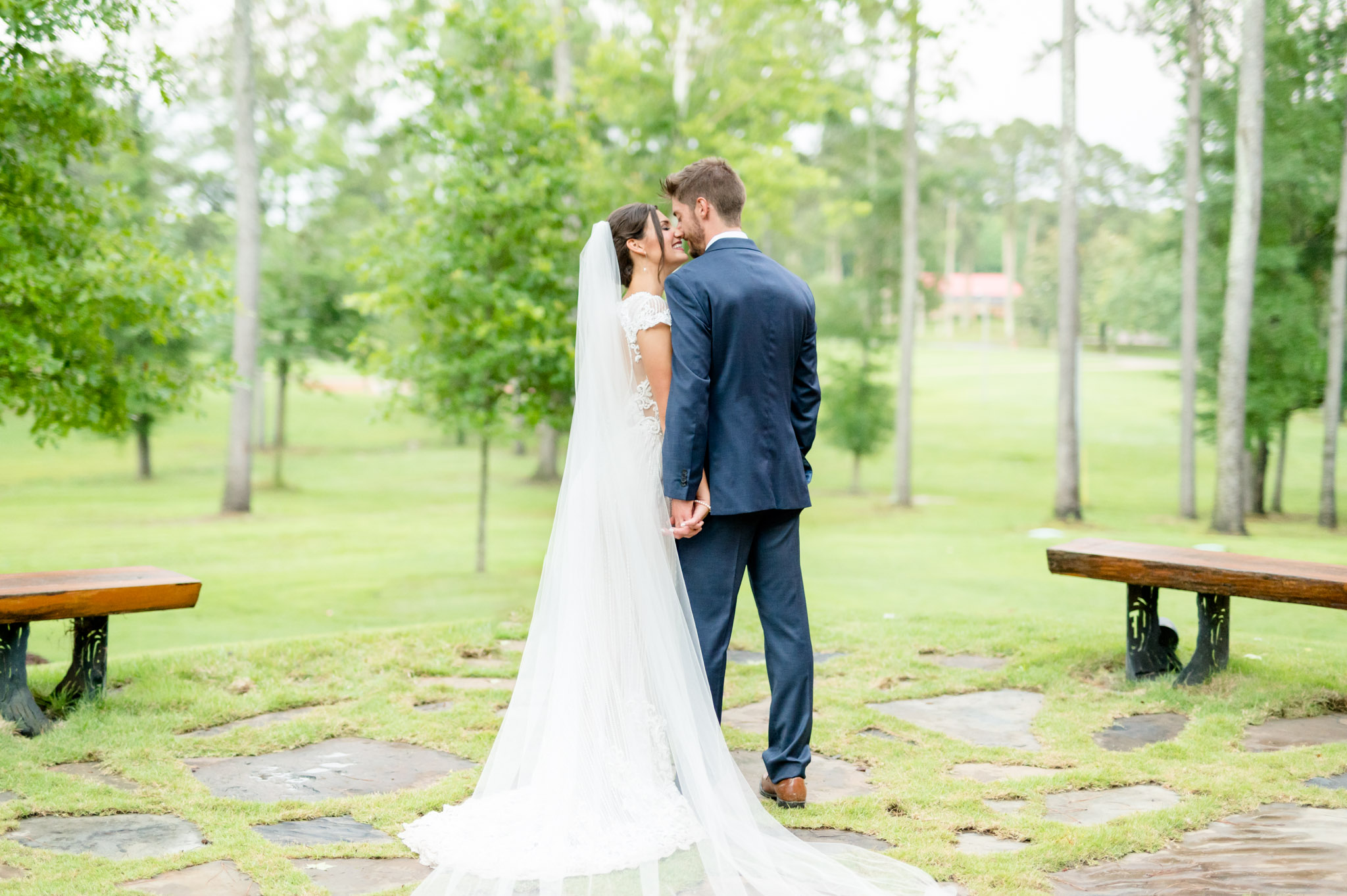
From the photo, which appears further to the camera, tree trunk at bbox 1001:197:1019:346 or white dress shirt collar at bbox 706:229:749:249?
tree trunk at bbox 1001:197:1019:346

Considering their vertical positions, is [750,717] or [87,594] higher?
[87,594]

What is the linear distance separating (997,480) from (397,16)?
18418mm

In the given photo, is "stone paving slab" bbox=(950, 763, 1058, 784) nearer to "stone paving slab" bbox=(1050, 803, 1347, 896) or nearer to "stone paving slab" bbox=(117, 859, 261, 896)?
"stone paving slab" bbox=(1050, 803, 1347, 896)

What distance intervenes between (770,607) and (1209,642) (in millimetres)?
2838

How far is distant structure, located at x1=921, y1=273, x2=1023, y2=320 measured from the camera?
55.4 m

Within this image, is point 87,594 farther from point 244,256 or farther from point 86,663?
point 244,256

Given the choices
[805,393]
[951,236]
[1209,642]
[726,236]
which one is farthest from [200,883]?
[951,236]

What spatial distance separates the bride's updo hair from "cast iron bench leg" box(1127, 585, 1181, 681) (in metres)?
3.32

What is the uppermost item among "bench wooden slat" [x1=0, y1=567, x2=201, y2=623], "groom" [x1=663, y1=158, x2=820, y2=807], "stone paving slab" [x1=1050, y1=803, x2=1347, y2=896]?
"groom" [x1=663, y1=158, x2=820, y2=807]

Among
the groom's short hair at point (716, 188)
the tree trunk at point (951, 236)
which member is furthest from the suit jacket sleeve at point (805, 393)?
the tree trunk at point (951, 236)

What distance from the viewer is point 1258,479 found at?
20.0 m

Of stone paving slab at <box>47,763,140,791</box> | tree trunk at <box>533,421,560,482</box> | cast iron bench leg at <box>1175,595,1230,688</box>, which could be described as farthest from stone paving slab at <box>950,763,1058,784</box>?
tree trunk at <box>533,421,560,482</box>

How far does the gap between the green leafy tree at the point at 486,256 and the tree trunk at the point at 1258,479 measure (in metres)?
15.4

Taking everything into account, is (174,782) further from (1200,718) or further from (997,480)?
(997,480)
